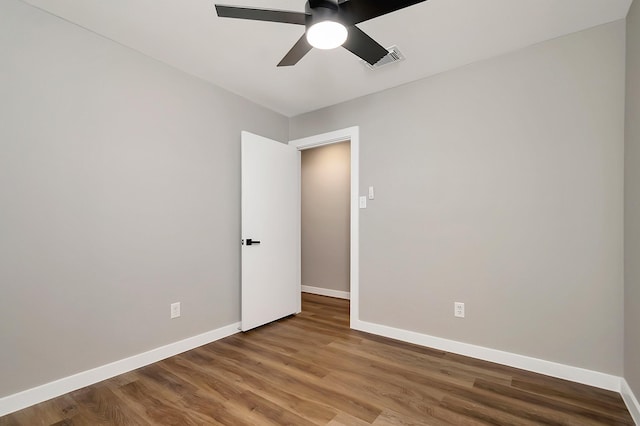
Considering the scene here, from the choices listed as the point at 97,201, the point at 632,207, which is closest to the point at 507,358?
the point at 632,207

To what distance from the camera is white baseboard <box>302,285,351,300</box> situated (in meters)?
4.43

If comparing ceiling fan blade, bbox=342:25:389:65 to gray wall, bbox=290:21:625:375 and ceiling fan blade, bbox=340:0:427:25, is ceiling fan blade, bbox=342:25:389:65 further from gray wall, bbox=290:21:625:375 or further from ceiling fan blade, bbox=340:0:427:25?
gray wall, bbox=290:21:625:375

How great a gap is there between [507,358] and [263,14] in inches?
112

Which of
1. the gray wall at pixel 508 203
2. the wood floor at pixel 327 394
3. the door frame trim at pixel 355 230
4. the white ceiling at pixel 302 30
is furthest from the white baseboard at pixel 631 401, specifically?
the white ceiling at pixel 302 30

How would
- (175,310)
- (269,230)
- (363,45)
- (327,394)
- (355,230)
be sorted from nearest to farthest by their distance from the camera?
(363,45), (327,394), (175,310), (355,230), (269,230)

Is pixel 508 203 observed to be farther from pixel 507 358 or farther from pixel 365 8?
pixel 365 8

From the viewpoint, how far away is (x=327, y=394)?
1.93 m

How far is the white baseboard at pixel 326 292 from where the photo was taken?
4434 mm

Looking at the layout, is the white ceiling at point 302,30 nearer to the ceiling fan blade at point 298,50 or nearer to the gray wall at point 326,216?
the ceiling fan blade at point 298,50

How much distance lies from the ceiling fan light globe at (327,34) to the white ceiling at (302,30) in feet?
1.68

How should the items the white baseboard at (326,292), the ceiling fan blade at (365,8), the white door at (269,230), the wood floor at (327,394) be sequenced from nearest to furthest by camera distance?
the ceiling fan blade at (365,8) → the wood floor at (327,394) → the white door at (269,230) → the white baseboard at (326,292)

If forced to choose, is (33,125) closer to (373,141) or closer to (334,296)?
(373,141)

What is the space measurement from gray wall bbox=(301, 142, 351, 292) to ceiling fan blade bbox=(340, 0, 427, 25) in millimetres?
3036

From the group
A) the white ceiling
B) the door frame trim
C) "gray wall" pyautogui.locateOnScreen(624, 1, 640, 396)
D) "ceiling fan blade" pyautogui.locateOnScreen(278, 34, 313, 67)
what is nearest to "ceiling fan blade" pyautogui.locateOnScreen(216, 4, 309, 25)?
"ceiling fan blade" pyautogui.locateOnScreen(278, 34, 313, 67)
